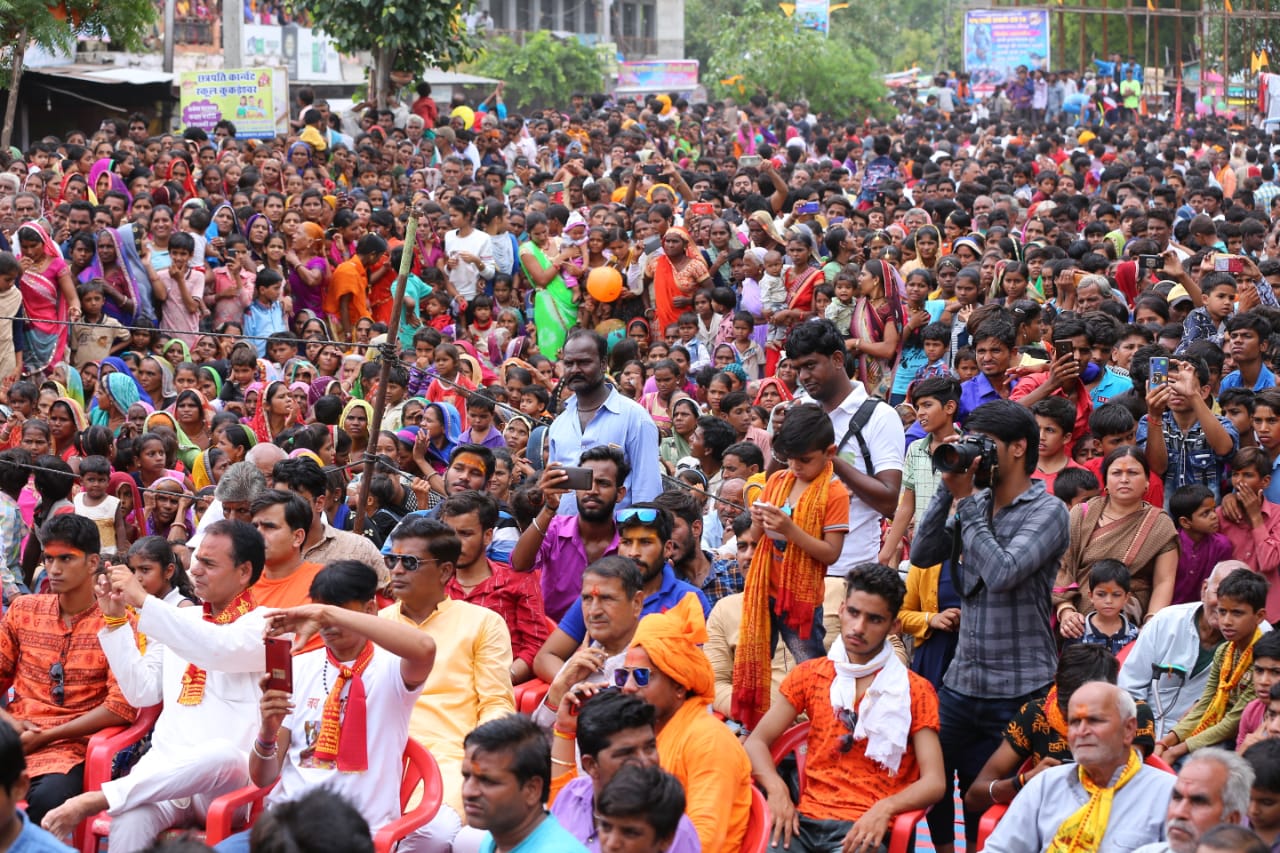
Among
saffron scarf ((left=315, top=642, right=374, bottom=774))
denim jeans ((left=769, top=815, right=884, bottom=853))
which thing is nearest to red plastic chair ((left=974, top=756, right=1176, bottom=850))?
denim jeans ((left=769, top=815, right=884, bottom=853))

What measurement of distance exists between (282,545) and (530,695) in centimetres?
105

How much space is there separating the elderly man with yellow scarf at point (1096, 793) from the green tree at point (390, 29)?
51.1 feet

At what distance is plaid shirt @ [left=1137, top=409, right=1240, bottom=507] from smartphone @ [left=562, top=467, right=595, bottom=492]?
7.91 ft

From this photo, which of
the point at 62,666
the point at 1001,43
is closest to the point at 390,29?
the point at 62,666

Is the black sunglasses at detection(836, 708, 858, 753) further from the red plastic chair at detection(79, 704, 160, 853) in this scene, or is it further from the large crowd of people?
the red plastic chair at detection(79, 704, 160, 853)

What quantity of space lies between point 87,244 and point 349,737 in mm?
6917

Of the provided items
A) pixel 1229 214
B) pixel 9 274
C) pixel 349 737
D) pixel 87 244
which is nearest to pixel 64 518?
pixel 349 737

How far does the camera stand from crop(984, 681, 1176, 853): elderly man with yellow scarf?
14.6ft

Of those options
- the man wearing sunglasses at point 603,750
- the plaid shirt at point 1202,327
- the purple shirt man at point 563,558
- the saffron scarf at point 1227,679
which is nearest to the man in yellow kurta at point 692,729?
the man wearing sunglasses at point 603,750

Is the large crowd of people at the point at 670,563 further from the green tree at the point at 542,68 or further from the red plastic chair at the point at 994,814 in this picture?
the green tree at the point at 542,68

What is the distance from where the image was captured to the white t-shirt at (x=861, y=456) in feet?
18.5

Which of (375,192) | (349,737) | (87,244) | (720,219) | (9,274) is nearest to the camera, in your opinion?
(349,737)

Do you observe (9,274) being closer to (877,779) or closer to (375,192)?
(375,192)

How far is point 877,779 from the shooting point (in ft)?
16.3
